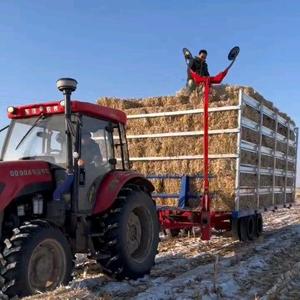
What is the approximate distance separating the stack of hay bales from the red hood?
3968 millimetres

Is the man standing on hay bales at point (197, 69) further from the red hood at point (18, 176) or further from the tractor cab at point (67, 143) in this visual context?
the red hood at point (18, 176)

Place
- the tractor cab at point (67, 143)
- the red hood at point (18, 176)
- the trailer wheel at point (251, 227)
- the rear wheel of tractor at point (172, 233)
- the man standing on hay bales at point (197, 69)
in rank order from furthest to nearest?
the rear wheel of tractor at point (172, 233) < the trailer wheel at point (251, 227) < the man standing on hay bales at point (197, 69) < the tractor cab at point (67, 143) < the red hood at point (18, 176)

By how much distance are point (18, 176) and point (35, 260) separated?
947 millimetres

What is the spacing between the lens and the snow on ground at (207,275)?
5367mm

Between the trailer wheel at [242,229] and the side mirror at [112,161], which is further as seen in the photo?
the trailer wheel at [242,229]

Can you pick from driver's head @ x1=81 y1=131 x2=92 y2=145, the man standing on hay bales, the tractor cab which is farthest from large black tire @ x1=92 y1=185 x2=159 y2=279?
the man standing on hay bales

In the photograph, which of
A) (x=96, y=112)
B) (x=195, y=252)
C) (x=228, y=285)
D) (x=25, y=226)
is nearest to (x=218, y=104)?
(x=195, y=252)

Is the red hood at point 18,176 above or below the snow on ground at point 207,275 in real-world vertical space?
above

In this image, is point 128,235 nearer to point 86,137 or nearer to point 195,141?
point 86,137

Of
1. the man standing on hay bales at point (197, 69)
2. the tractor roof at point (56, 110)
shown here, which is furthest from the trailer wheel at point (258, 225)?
the tractor roof at point (56, 110)

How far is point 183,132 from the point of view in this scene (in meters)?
9.45

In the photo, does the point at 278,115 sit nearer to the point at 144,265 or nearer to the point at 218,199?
the point at 218,199

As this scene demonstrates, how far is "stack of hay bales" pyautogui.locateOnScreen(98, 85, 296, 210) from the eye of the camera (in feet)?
29.7

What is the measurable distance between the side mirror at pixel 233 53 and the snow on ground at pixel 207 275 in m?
3.34
